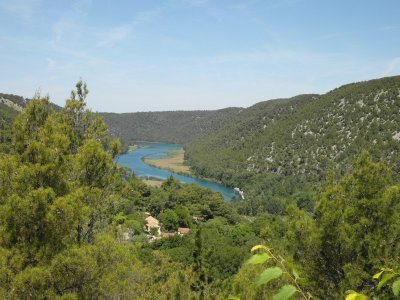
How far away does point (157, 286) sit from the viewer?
1641 centimetres

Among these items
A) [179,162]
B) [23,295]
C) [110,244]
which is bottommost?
[179,162]

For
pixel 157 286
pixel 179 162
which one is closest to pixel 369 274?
pixel 157 286

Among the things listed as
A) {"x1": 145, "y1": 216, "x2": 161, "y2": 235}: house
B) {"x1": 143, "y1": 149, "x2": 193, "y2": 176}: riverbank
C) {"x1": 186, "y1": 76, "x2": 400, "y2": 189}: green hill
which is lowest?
{"x1": 145, "y1": 216, "x2": 161, "y2": 235}: house

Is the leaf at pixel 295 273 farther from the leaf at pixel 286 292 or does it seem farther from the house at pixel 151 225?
the house at pixel 151 225

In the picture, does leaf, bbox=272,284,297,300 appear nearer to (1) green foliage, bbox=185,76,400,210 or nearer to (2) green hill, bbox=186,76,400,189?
(1) green foliage, bbox=185,76,400,210

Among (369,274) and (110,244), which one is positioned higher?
(110,244)

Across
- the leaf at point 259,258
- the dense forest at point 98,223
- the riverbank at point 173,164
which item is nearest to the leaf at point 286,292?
the leaf at point 259,258

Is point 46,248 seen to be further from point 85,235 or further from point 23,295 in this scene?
point 85,235

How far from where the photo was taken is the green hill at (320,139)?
10531 centimetres

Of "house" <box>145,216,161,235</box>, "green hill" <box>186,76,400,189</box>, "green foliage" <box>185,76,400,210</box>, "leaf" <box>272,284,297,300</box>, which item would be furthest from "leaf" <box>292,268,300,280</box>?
"green hill" <box>186,76,400,189</box>

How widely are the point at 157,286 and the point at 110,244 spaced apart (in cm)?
949

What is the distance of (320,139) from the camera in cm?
12162

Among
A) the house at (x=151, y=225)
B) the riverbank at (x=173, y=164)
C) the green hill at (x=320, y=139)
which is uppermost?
the green hill at (x=320, y=139)

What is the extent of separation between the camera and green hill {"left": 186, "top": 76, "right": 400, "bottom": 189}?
10531cm
